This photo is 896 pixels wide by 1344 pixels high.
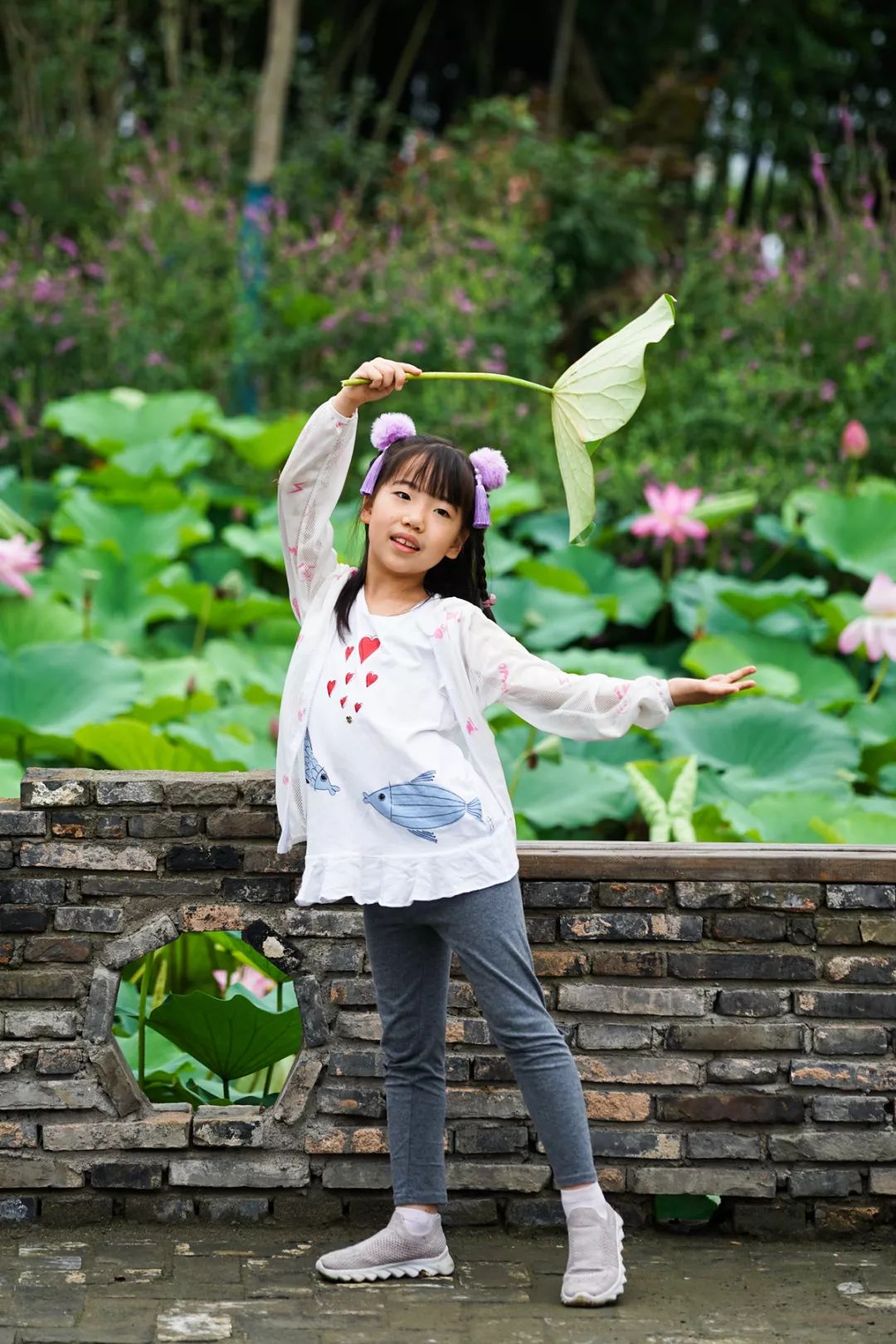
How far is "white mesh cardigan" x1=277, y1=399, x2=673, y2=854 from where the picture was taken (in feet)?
7.25

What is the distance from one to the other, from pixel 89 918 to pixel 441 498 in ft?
3.08

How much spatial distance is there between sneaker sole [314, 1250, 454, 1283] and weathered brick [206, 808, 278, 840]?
0.68m

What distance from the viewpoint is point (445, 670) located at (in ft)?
7.45

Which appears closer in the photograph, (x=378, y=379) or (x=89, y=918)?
(x=378, y=379)

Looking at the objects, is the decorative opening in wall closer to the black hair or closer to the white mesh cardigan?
the white mesh cardigan

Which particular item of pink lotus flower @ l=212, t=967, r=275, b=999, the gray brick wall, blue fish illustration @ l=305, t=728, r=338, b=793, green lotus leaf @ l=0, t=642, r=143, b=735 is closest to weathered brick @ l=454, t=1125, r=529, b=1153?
the gray brick wall

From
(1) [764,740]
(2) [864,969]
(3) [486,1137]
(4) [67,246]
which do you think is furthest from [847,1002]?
(4) [67,246]

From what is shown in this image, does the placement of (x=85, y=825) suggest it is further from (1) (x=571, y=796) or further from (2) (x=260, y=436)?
(2) (x=260, y=436)

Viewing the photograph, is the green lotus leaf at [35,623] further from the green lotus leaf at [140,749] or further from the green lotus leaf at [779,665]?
the green lotus leaf at [779,665]

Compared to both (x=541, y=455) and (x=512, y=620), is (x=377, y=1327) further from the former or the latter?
(x=541, y=455)

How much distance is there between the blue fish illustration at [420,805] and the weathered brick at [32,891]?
675 mm

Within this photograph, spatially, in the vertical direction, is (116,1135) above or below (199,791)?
below

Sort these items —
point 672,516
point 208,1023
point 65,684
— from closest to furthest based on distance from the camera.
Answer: point 208,1023 < point 65,684 < point 672,516

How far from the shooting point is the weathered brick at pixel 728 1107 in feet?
8.41
